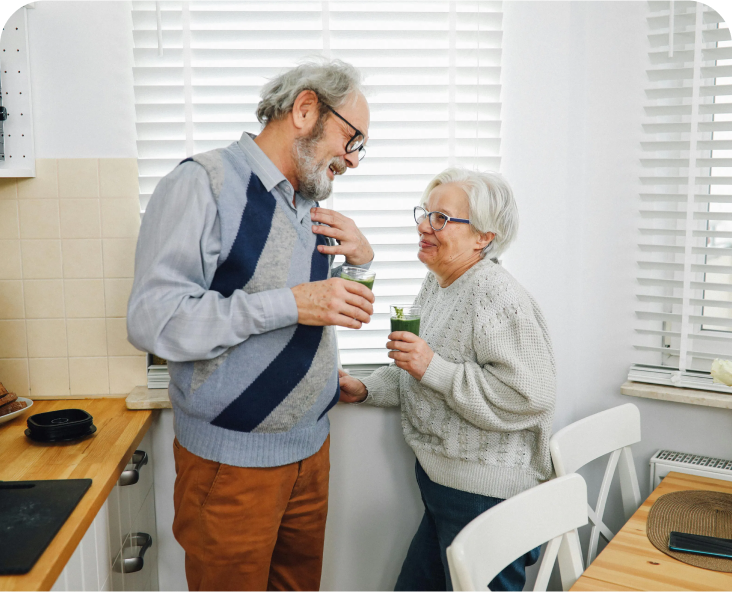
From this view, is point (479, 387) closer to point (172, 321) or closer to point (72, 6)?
point (172, 321)

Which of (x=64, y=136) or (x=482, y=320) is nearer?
(x=482, y=320)

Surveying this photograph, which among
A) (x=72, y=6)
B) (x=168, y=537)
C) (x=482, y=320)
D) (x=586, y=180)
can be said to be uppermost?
(x=72, y=6)

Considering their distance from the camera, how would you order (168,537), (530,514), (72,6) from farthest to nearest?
(168,537) < (72,6) < (530,514)

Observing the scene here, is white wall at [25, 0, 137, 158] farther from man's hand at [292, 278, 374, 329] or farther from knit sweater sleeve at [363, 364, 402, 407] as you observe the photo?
knit sweater sleeve at [363, 364, 402, 407]

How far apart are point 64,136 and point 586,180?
1.80 meters

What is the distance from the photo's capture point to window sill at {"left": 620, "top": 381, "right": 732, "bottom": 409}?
74.9 inches

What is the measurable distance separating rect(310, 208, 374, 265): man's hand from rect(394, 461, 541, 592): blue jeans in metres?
0.69

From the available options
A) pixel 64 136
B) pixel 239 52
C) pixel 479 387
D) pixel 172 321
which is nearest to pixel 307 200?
pixel 172 321

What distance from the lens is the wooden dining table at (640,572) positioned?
1.16m

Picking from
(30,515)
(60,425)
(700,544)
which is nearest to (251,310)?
(30,515)

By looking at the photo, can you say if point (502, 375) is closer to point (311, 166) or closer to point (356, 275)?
point (356, 275)

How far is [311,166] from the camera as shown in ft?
4.72

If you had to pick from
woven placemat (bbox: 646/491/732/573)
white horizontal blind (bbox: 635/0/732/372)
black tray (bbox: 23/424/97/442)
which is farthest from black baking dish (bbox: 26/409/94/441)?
white horizontal blind (bbox: 635/0/732/372)

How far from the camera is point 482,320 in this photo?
156cm
